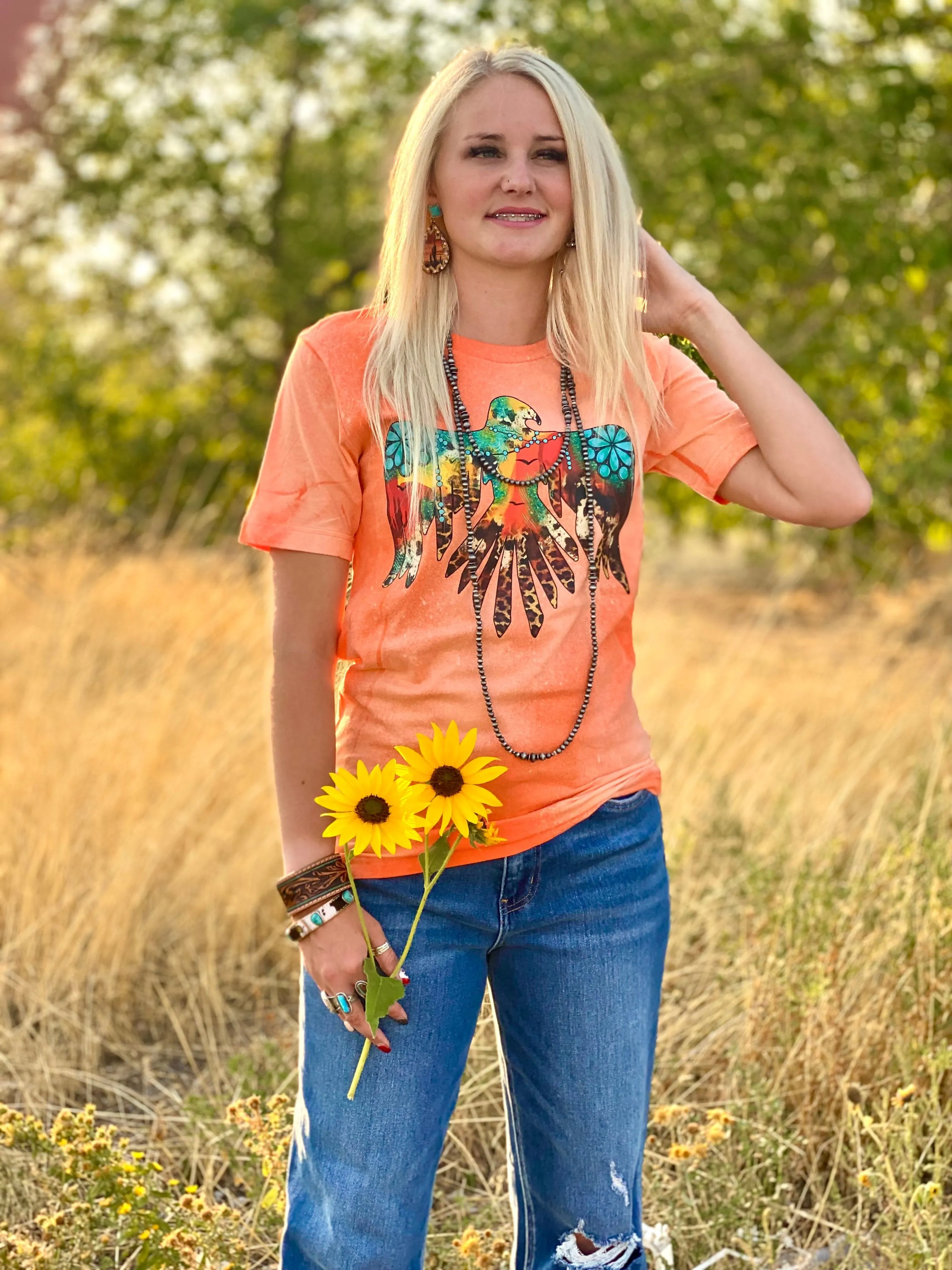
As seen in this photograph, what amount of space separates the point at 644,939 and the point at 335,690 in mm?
518

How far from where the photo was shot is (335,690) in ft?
5.74

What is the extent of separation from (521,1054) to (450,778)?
0.40m

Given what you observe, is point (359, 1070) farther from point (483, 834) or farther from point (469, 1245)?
point (469, 1245)

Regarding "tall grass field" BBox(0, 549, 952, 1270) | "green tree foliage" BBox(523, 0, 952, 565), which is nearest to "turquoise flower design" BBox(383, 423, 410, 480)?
"tall grass field" BBox(0, 549, 952, 1270)

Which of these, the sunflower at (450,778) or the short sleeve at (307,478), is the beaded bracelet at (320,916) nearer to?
the sunflower at (450,778)

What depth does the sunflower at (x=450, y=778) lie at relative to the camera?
5.08 feet

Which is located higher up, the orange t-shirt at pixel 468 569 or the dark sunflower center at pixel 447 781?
the orange t-shirt at pixel 468 569

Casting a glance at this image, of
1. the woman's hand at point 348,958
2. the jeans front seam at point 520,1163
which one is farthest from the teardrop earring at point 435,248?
the jeans front seam at point 520,1163

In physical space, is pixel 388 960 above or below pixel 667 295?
below

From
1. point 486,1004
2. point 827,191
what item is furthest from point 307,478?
point 827,191

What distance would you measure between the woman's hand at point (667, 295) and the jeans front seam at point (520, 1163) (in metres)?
0.93

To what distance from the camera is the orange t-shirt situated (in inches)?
64.0

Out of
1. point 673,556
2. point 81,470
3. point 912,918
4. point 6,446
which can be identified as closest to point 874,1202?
point 912,918

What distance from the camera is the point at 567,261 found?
1777 millimetres
